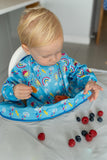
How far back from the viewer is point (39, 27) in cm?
58

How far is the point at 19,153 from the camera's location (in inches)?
22.7

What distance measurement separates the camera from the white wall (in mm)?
2260

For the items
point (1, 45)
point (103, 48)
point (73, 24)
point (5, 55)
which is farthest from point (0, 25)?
point (103, 48)

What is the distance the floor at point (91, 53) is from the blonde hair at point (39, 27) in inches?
54.6

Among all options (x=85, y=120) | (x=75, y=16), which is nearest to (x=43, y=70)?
(x=85, y=120)

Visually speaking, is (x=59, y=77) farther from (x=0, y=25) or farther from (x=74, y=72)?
(x=0, y=25)

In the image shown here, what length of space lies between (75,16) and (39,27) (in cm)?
193

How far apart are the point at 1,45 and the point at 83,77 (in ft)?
4.01

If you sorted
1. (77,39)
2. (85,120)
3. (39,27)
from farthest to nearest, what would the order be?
1. (77,39)
2. (85,120)
3. (39,27)

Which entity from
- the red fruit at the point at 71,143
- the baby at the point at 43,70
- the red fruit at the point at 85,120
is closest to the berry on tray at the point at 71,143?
the red fruit at the point at 71,143

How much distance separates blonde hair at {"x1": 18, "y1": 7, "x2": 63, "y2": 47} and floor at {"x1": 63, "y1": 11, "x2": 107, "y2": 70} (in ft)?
4.55

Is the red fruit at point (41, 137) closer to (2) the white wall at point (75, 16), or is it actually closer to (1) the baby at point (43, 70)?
(1) the baby at point (43, 70)

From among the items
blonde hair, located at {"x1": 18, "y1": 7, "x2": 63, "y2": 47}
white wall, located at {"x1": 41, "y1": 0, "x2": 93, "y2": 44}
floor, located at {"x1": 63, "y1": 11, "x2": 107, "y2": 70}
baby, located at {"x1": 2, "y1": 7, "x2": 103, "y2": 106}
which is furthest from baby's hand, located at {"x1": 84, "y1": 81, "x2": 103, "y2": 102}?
white wall, located at {"x1": 41, "y1": 0, "x2": 93, "y2": 44}

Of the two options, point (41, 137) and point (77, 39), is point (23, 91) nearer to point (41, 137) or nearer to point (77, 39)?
point (41, 137)
